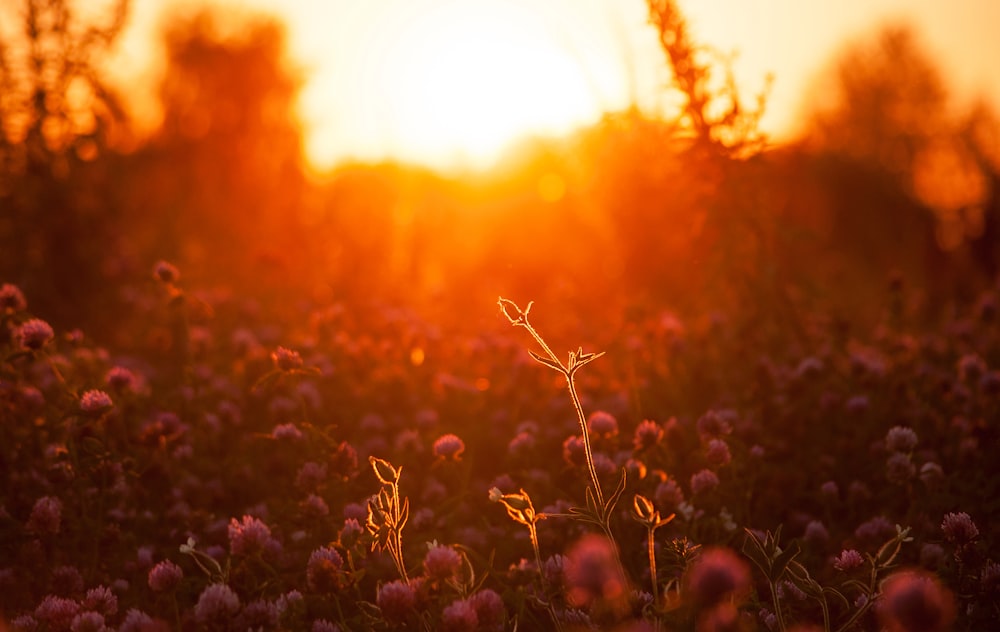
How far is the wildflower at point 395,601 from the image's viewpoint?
2209 millimetres

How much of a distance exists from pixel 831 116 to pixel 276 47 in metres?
18.4

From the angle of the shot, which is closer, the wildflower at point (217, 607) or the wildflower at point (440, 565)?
the wildflower at point (217, 607)

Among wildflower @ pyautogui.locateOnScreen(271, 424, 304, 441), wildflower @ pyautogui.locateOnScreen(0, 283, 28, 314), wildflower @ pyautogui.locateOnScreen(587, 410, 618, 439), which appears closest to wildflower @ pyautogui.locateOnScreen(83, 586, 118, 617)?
wildflower @ pyautogui.locateOnScreen(271, 424, 304, 441)

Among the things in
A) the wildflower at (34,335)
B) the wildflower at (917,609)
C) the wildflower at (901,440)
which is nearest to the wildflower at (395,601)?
the wildflower at (917,609)

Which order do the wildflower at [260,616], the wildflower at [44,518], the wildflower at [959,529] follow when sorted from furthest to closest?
the wildflower at [44,518] < the wildflower at [959,529] < the wildflower at [260,616]

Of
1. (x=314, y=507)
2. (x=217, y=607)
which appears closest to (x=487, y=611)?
(x=217, y=607)

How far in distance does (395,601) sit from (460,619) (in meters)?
0.24

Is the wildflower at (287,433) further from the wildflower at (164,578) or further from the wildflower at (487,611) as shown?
the wildflower at (487,611)

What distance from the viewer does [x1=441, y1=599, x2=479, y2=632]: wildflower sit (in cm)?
204

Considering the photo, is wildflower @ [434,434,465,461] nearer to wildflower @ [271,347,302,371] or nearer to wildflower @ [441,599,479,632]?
wildflower @ [271,347,302,371]

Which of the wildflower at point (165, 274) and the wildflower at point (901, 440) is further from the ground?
the wildflower at point (165, 274)

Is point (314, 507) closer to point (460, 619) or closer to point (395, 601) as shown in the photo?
point (395, 601)

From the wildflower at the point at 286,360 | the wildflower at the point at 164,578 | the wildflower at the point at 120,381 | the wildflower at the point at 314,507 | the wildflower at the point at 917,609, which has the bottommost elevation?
the wildflower at the point at 314,507

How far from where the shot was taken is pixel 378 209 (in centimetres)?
997
